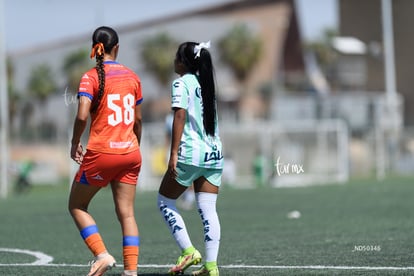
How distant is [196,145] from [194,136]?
0.09 m

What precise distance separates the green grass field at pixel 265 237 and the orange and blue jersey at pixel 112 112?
1.62 metres

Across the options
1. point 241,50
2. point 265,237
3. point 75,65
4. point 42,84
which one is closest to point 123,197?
point 265,237

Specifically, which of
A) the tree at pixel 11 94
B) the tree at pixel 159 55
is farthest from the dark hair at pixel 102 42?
the tree at pixel 159 55

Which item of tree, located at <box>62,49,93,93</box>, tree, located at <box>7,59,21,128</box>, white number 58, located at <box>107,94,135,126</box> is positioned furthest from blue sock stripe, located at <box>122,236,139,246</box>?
tree, located at <box>62,49,93,93</box>

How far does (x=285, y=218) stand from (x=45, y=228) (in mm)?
3874

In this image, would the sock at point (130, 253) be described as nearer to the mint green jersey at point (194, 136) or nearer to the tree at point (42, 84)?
the mint green jersey at point (194, 136)

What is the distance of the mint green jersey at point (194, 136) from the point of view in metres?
8.59

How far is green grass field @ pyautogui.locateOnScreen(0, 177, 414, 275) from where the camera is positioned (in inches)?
375

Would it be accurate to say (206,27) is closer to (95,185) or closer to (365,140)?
(365,140)

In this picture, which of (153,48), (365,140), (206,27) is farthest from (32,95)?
(365,140)

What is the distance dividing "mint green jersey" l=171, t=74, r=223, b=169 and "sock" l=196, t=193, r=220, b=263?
11.9 inches

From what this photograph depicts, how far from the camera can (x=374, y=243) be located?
1135cm

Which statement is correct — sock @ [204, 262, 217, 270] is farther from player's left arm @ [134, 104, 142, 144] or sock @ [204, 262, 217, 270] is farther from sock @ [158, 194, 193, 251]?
player's left arm @ [134, 104, 142, 144]

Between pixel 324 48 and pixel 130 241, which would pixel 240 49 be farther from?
pixel 130 241
